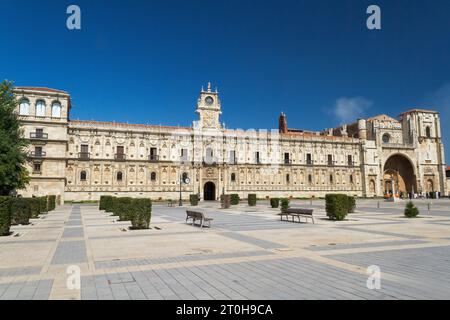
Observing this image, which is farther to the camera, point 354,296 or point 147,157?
point 147,157

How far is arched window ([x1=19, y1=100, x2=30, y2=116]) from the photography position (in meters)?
39.6

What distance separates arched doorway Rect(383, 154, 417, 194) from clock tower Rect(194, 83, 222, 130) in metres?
34.4

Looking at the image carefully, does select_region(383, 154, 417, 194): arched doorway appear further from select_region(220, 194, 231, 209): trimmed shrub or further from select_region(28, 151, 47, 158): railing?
select_region(28, 151, 47, 158): railing

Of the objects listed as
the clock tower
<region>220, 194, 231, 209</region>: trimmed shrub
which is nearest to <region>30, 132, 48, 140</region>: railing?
the clock tower

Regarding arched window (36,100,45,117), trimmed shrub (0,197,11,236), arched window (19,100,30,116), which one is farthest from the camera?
arched window (36,100,45,117)

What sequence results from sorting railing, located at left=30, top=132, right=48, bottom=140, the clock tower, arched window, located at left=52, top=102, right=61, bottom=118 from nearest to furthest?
railing, located at left=30, top=132, right=48, bottom=140
arched window, located at left=52, top=102, right=61, bottom=118
the clock tower

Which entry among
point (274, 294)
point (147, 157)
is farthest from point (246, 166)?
point (274, 294)

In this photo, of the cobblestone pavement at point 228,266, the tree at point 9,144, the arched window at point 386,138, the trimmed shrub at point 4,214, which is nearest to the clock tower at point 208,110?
the tree at point 9,144

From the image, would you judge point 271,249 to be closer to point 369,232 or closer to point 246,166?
point 369,232

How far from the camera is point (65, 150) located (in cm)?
4134

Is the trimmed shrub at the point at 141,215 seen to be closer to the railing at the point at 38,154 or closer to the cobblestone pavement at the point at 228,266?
the cobblestone pavement at the point at 228,266

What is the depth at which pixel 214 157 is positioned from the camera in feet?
166

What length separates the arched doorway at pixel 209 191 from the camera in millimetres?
51469
